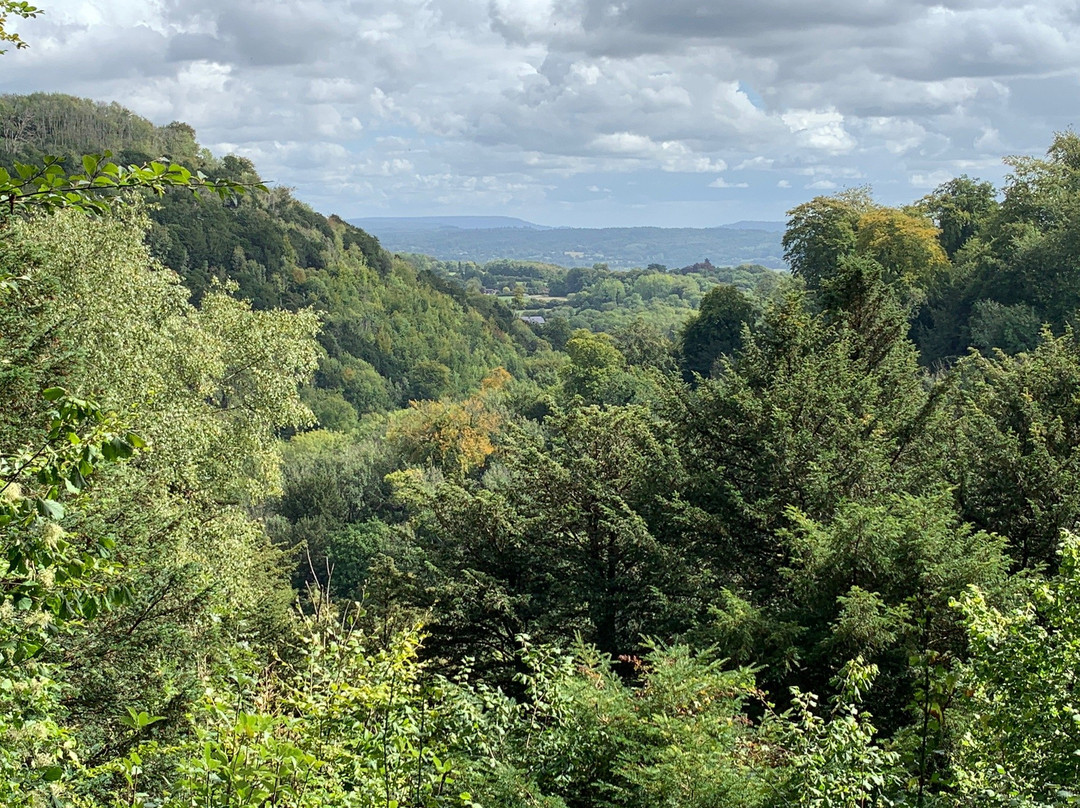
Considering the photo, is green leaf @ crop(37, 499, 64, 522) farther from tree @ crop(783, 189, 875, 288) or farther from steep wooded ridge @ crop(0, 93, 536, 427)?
steep wooded ridge @ crop(0, 93, 536, 427)

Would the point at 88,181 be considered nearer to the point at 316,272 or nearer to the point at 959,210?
the point at 959,210

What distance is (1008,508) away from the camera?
15258mm

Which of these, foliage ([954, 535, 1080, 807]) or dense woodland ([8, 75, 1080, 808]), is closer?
dense woodland ([8, 75, 1080, 808])

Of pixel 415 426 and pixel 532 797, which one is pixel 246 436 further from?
pixel 415 426

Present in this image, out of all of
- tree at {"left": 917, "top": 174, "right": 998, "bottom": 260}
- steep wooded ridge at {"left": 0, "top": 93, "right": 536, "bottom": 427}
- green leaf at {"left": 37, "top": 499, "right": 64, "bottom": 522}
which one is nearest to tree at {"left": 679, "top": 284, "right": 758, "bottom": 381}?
tree at {"left": 917, "top": 174, "right": 998, "bottom": 260}

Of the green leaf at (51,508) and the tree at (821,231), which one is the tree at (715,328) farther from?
the green leaf at (51,508)

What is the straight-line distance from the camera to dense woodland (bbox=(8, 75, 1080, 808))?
5184 mm

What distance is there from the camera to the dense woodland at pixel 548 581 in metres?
5.18

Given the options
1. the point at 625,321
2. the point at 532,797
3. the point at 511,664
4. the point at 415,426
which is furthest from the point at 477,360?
the point at 532,797

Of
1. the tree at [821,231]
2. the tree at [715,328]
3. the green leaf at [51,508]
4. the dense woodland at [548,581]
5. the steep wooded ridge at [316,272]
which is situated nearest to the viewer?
the green leaf at [51,508]

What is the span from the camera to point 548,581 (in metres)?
15.7

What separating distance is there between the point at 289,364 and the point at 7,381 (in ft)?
32.1

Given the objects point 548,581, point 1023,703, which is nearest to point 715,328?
point 548,581

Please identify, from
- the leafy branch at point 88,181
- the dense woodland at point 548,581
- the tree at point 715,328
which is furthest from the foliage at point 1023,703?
the tree at point 715,328
